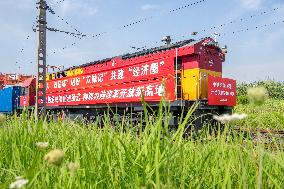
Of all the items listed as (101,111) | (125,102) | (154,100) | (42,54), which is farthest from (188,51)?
(42,54)

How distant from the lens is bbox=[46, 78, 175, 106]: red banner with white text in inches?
487

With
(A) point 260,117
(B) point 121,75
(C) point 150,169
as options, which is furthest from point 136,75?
(A) point 260,117

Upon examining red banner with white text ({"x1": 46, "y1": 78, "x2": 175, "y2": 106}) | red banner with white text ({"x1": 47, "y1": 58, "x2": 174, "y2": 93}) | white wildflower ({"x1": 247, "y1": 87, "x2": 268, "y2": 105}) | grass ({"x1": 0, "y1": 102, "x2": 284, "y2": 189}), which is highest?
red banner with white text ({"x1": 47, "y1": 58, "x2": 174, "y2": 93})

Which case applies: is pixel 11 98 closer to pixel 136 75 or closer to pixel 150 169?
pixel 136 75

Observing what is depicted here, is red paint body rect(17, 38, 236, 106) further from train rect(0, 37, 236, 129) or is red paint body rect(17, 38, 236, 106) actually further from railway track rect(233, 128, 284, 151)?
railway track rect(233, 128, 284, 151)

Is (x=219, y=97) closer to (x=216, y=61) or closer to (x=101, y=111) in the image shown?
(x=216, y=61)

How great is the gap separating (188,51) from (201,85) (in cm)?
135

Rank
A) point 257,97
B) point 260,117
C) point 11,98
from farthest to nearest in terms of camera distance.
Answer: point 11,98
point 260,117
point 257,97

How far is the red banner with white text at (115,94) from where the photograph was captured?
12.4 metres

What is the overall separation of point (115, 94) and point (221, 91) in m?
4.64

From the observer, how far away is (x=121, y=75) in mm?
14555

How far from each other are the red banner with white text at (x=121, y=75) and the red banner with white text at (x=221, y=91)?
4.95 feet

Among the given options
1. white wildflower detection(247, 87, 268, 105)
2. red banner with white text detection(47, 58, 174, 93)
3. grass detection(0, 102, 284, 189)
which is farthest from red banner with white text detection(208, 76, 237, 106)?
white wildflower detection(247, 87, 268, 105)

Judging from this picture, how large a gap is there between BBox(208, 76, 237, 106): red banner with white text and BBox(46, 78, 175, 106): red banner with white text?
4.45ft
